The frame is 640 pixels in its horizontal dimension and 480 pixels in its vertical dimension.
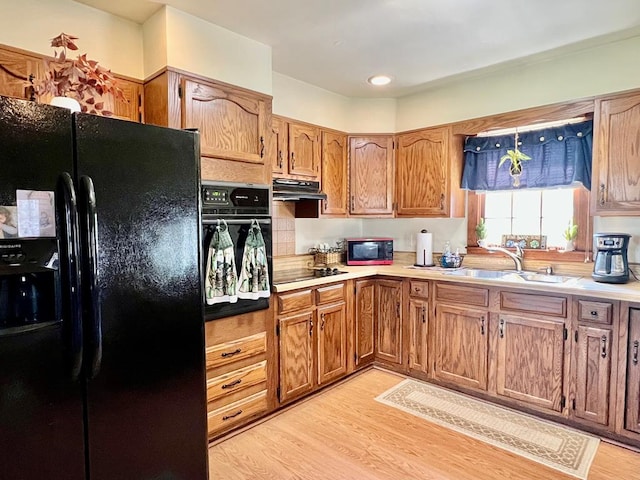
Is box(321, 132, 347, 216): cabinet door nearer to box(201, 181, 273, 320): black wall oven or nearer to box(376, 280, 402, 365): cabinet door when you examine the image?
box(376, 280, 402, 365): cabinet door

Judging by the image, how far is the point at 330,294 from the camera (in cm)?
→ 295

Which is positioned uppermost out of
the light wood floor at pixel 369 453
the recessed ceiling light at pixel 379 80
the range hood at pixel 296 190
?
the recessed ceiling light at pixel 379 80

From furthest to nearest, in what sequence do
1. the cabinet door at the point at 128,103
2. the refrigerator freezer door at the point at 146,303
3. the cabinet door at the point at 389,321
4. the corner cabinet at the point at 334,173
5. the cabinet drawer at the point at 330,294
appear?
the corner cabinet at the point at 334,173 < the cabinet door at the point at 389,321 < the cabinet drawer at the point at 330,294 < the cabinet door at the point at 128,103 < the refrigerator freezer door at the point at 146,303

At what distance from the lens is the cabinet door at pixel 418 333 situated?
10.1 ft

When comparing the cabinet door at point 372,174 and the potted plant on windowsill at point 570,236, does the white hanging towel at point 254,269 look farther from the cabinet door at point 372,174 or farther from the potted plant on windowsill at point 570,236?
the potted plant on windowsill at point 570,236

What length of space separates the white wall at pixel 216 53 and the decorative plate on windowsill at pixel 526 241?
7.52ft

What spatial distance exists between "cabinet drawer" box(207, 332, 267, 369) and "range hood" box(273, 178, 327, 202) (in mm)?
998

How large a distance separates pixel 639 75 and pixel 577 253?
123 centimetres

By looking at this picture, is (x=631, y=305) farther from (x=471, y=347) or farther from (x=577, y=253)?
(x=471, y=347)

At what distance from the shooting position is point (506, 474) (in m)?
2.01

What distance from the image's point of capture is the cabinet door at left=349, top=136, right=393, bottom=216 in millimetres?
3568

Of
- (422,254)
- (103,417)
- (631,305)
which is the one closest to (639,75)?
(631,305)

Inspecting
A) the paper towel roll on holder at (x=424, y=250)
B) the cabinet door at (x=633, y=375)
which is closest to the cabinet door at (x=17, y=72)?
the paper towel roll on holder at (x=424, y=250)

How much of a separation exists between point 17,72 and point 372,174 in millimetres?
2597
